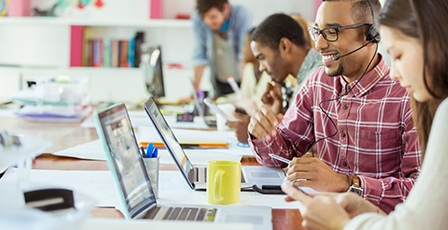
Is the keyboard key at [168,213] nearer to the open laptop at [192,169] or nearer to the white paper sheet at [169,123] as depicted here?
the open laptop at [192,169]

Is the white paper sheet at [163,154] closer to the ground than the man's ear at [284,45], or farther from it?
closer to the ground

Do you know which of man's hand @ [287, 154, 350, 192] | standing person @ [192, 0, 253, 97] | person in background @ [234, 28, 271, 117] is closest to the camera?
man's hand @ [287, 154, 350, 192]

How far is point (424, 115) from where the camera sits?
884 millimetres

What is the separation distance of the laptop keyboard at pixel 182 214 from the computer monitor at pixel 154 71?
6.58 feet

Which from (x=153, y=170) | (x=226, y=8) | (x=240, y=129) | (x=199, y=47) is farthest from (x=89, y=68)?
(x=153, y=170)

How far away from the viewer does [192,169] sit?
1.21 metres

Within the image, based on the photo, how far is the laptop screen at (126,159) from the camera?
733 millimetres

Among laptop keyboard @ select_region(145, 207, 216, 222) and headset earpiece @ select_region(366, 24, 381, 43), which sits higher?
headset earpiece @ select_region(366, 24, 381, 43)

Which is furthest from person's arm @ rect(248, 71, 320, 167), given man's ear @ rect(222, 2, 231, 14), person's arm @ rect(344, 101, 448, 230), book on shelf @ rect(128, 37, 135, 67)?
book on shelf @ rect(128, 37, 135, 67)

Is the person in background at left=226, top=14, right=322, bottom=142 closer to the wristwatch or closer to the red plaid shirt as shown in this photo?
the red plaid shirt

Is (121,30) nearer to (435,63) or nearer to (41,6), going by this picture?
(41,6)

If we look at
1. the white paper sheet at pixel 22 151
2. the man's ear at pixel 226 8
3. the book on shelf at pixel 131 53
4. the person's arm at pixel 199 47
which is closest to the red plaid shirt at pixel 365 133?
the white paper sheet at pixel 22 151

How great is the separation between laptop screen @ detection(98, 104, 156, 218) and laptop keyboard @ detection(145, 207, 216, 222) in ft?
0.08

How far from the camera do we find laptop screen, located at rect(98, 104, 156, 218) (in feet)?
2.40
